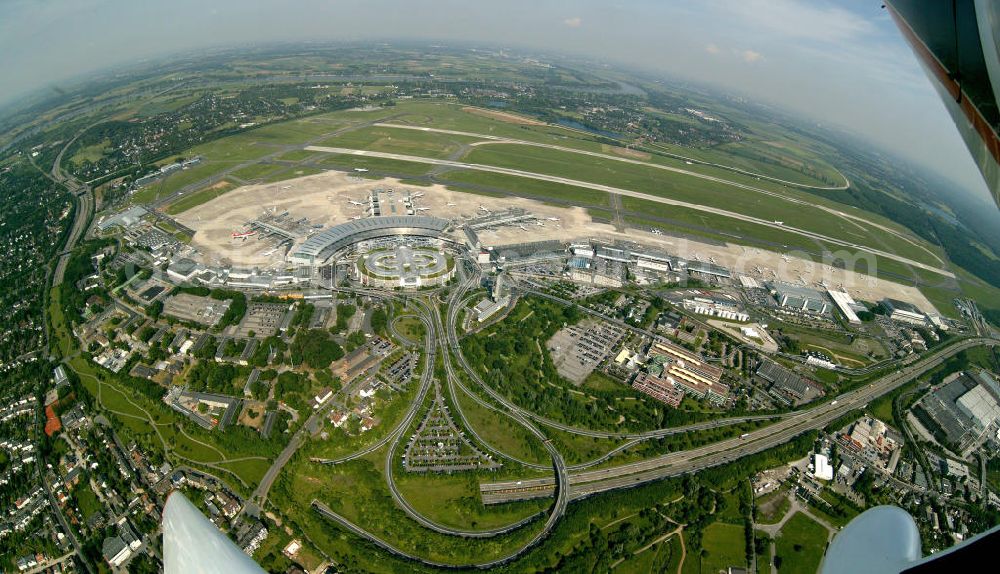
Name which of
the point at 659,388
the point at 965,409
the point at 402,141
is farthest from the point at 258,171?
the point at 965,409

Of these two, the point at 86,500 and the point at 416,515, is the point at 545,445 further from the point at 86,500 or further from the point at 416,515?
the point at 86,500

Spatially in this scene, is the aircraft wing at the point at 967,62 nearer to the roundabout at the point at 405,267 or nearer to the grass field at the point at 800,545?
the grass field at the point at 800,545

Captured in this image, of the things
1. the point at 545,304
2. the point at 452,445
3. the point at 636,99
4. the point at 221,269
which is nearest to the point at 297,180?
the point at 221,269

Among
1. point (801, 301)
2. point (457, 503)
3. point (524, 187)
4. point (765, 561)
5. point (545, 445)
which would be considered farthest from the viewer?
point (524, 187)

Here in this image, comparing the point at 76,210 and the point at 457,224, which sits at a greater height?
the point at 76,210

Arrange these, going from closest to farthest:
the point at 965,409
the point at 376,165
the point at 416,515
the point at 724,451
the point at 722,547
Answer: the point at 722,547
the point at 416,515
the point at 724,451
the point at 965,409
the point at 376,165

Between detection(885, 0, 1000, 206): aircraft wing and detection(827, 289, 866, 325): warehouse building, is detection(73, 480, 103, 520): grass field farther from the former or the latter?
detection(827, 289, 866, 325): warehouse building

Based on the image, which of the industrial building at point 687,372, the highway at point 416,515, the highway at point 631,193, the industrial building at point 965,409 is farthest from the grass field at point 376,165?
the industrial building at point 965,409

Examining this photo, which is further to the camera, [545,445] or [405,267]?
[405,267]
